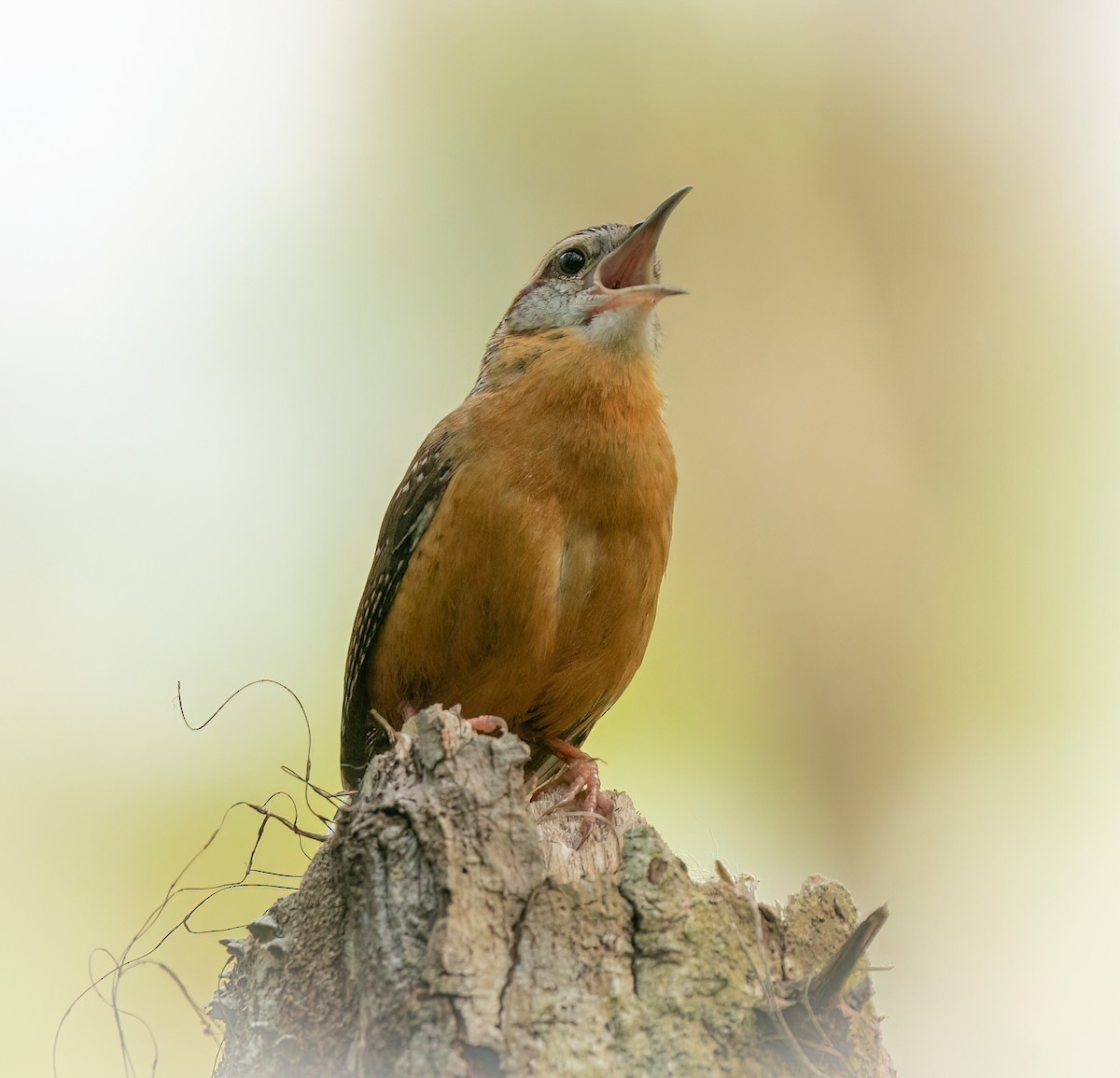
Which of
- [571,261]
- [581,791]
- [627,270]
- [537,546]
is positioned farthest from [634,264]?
[581,791]

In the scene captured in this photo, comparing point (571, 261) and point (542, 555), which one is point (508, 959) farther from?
point (571, 261)

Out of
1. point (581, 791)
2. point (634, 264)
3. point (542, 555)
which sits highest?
point (634, 264)

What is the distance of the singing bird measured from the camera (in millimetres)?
4730

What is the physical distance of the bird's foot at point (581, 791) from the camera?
12.4 feet

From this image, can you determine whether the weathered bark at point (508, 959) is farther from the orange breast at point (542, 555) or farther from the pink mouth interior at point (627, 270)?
the pink mouth interior at point (627, 270)

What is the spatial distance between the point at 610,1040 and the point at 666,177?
6705mm

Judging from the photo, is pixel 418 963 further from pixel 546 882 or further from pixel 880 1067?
pixel 880 1067

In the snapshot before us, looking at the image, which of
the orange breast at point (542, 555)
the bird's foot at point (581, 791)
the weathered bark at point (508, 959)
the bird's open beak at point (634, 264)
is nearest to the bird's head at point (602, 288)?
the bird's open beak at point (634, 264)

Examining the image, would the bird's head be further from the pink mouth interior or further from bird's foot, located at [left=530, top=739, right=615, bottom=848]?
bird's foot, located at [left=530, top=739, right=615, bottom=848]

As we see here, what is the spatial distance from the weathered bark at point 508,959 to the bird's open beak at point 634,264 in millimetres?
2537

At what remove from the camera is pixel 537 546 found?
467 cm

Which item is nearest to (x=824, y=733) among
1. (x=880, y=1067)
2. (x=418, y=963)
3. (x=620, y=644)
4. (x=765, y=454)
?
(x=765, y=454)

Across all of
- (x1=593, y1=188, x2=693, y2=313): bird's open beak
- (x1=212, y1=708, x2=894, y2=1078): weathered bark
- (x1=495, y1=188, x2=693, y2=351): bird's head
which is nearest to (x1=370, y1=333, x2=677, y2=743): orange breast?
(x1=495, y1=188, x2=693, y2=351): bird's head

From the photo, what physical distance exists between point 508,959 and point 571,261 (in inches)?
142
